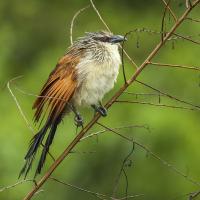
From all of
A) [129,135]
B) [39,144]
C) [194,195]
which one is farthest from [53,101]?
[129,135]

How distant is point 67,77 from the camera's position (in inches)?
167

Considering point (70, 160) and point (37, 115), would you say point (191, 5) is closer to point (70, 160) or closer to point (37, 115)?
point (37, 115)

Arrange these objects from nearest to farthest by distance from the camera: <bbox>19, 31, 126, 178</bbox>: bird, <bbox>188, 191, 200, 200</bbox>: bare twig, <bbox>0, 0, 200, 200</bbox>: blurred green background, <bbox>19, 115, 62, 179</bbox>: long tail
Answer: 1. <bbox>188, 191, 200, 200</bbox>: bare twig
2. <bbox>19, 115, 62, 179</bbox>: long tail
3. <bbox>19, 31, 126, 178</bbox>: bird
4. <bbox>0, 0, 200, 200</bbox>: blurred green background

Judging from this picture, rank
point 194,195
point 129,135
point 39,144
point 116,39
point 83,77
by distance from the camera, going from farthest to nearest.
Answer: point 129,135, point 116,39, point 83,77, point 39,144, point 194,195

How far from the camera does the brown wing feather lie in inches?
157

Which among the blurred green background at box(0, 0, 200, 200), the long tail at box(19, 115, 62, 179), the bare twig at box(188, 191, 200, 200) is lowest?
the blurred green background at box(0, 0, 200, 200)

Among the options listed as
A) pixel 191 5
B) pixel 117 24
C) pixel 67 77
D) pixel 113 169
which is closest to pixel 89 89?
pixel 67 77

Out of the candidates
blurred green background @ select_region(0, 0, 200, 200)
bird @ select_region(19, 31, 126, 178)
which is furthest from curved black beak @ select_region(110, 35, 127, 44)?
blurred green background @ select_region(0, 0, 200, 200)

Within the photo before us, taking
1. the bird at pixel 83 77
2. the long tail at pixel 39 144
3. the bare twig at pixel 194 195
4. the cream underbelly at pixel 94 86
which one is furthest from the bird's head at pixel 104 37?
the bare twig at pixel 194 195

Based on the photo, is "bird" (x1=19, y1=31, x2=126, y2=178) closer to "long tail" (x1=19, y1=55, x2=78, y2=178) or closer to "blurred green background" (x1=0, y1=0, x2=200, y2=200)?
"long tail" (x1=19, y1=55, x2=78, y2=178)

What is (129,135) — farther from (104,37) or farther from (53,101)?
(53,101)

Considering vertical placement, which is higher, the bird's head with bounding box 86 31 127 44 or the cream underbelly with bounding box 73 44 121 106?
the bird's head with bounding box 86 31 127 44

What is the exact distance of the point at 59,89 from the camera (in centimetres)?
413

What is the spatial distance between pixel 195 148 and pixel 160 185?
1.49 ft
